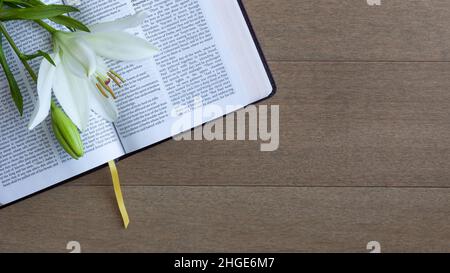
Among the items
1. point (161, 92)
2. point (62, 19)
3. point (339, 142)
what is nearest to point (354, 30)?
point (339, 142)

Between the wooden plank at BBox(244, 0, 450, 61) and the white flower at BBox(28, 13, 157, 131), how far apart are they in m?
0.19

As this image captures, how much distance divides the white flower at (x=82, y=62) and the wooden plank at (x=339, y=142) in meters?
0.13

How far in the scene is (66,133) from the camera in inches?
25.9

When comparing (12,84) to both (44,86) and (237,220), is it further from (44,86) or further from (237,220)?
(237,220)

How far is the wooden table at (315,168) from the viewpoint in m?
0.72

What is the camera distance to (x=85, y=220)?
0.74 metres

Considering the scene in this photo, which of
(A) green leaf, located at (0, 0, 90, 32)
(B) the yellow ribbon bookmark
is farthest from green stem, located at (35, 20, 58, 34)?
(B) the yellow ribbon bookmark

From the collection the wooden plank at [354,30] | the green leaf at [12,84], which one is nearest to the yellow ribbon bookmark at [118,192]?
the green leaf at [12,84]

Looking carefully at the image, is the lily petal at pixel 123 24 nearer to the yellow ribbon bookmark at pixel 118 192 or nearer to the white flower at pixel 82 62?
the white flower at pixel 82 62

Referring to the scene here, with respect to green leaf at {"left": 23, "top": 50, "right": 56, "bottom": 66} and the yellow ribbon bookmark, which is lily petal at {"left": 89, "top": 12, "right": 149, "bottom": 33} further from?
the yellow ribbon bookmark

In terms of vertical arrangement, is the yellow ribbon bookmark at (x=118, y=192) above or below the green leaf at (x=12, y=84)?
below

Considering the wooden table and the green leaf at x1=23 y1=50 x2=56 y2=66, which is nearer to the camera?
the green leaf at x1=23 y1=50 x2=56 y2=66

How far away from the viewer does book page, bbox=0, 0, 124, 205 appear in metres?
0.69
